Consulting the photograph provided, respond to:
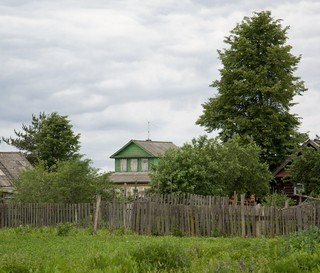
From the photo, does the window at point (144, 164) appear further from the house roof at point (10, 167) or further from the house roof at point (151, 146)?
the house roof at point (10, 167)

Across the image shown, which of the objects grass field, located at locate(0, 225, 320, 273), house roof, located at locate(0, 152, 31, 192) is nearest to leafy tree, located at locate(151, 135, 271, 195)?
grass field, located at locate(0, 225, 320, 273)

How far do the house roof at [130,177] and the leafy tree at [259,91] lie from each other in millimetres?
15197

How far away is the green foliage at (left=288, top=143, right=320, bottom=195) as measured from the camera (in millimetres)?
37062

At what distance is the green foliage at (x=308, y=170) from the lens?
3706 cm

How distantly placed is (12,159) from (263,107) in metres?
21.8

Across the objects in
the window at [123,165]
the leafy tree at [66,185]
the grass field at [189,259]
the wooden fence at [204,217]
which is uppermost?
the window at [123,165]

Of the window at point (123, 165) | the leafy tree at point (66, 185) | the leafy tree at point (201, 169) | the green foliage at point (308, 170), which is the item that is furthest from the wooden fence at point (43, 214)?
the window at point (123, 165)

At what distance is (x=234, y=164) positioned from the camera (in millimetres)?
38750

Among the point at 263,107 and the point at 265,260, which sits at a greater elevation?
the point at 263,107

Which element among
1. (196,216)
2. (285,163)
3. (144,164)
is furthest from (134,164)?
(196,216)

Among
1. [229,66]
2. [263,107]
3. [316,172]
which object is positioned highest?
[229,66]

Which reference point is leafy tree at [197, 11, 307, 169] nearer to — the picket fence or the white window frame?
the white window frame

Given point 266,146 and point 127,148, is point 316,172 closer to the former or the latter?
point 266,146

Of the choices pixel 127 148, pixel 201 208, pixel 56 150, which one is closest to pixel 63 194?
pixel 201 208
